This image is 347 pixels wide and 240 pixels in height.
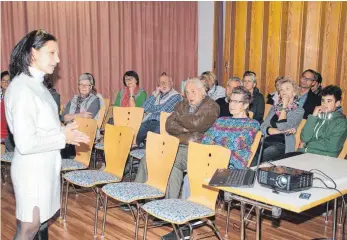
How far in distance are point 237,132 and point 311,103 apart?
1981mm

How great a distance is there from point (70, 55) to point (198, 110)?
316cm

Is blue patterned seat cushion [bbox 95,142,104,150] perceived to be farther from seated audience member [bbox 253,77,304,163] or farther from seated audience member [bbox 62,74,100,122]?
seated audience member [bbox 253,77,304,163]

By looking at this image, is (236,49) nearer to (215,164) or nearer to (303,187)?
(215,164)

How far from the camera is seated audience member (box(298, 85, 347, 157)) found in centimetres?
377

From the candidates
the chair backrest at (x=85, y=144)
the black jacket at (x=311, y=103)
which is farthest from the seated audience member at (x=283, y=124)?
the chair backrest at (x=85, y=144)

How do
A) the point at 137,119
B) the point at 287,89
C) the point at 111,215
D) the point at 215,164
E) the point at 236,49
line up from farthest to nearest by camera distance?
the point at 236,49
the point at 137,119
the point at 287,89
the point at 111,215
the point at 215,164

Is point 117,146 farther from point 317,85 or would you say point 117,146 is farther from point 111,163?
point 317,85

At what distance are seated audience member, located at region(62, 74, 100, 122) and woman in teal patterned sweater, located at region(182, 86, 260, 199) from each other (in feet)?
6.44

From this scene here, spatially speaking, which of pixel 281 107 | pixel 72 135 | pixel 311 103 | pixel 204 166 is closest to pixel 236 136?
pixel 204 166

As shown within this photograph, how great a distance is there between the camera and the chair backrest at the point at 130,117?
16.0 feet

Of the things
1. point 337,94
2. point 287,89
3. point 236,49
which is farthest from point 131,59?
point 337,94

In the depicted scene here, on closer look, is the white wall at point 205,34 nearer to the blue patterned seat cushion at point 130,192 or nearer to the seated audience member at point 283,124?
the seated audience member at point 283,124

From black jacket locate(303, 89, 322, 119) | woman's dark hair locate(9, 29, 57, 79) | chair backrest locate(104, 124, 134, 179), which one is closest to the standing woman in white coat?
woman's dark hair locate(9, 29, 57, 79)

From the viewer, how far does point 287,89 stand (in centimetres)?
439
